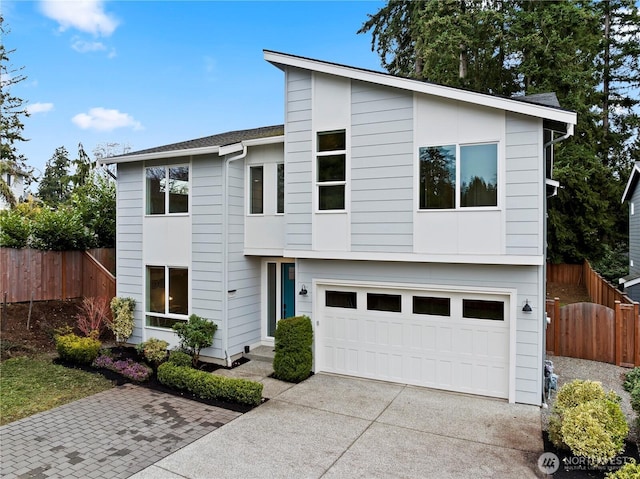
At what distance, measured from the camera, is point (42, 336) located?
10.3m

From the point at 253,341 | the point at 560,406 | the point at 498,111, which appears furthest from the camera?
the point at 253,341

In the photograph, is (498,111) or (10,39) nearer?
(498,111)

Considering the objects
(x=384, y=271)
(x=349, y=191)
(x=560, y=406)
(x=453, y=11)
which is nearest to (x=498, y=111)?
(x=349, y=191)

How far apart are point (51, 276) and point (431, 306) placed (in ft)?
36.6

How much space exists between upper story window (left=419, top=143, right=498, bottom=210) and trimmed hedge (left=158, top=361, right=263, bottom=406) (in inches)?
187

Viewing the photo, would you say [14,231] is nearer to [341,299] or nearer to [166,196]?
[166,196]

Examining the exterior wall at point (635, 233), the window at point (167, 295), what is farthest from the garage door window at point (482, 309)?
the exterior wall at point (635, 233)

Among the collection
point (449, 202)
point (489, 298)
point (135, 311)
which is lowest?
point (135, 311)

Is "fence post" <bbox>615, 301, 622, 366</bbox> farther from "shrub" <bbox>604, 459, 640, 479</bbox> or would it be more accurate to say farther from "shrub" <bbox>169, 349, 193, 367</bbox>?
"shrub" <bbox>169, 349, 193, 367</bbox>

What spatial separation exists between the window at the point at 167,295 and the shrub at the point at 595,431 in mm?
8266

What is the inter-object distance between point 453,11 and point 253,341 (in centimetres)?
1966

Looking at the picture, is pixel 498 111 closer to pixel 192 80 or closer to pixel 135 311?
pixel 135 311

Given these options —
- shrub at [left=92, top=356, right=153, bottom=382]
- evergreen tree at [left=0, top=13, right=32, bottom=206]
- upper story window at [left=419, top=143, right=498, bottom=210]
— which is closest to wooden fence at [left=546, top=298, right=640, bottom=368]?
upper story window at [left=419, top=143, right=498, bottom=210]
